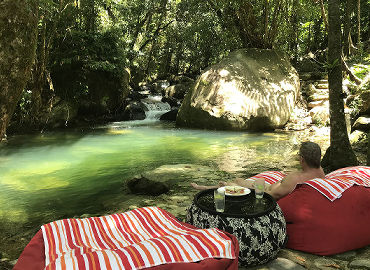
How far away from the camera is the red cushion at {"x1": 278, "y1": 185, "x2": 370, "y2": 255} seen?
2.80 metres

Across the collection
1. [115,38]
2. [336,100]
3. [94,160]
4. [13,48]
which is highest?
[115,38]

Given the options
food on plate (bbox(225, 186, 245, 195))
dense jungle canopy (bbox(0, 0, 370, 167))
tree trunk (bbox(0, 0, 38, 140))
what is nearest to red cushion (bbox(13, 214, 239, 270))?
food on plate (bbox(225, 186, 245, 195))

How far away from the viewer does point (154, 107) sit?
1762 centimetres

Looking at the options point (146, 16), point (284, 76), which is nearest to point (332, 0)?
point (284, 76)

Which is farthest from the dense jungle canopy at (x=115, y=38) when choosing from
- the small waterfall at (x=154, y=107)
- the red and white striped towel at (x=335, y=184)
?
the red and white striped towel at (x=335, y=184)

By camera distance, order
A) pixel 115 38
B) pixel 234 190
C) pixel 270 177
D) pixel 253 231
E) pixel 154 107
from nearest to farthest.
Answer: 1. pixel 253 231
2. pixel 234 190
3. pixel 270 177
4. pixel 115 38
5. pixel 154 107

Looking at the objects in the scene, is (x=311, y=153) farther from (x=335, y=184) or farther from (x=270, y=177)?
(x=270, y=177)

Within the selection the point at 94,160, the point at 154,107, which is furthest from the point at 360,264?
the point at 154,107

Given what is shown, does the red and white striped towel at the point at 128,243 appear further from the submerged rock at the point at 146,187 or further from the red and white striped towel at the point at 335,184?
the submerged rock at the point at 146,187

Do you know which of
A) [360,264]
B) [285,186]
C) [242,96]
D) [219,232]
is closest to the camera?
[219,232]

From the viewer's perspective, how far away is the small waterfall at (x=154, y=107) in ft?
54.7

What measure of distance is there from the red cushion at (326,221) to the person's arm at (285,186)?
0.22 m

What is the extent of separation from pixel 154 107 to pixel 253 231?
50.8 ft

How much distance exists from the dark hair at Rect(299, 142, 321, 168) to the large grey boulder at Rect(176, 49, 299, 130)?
26.6 feet
